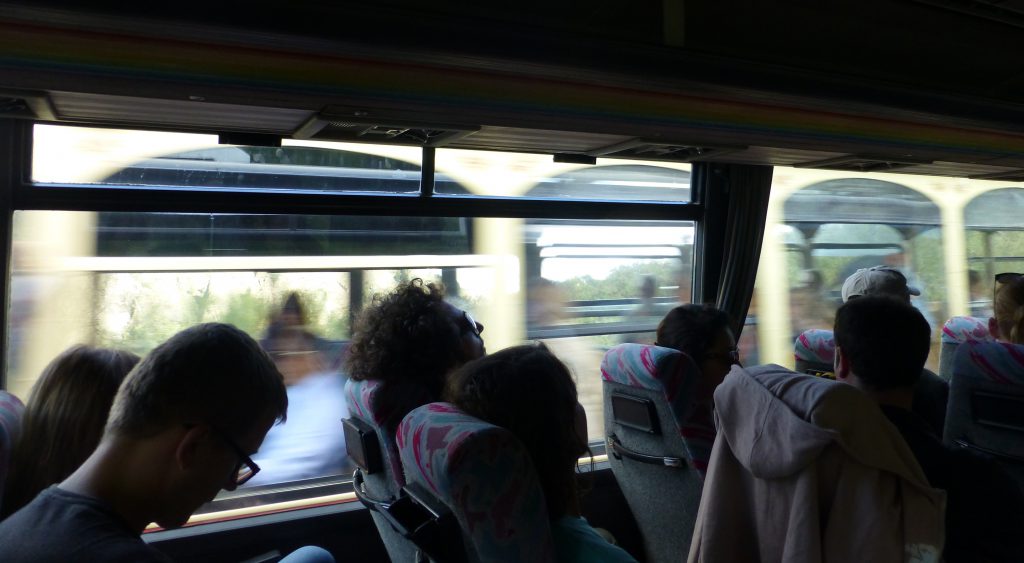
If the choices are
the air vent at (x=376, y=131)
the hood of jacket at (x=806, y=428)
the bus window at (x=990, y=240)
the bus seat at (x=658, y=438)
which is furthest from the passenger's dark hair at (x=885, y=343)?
the bus window at (x=990, y=240)

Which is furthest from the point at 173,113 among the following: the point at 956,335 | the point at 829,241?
the point at 956,335

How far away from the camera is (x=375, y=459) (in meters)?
2.38

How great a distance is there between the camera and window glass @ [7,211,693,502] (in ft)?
9.02

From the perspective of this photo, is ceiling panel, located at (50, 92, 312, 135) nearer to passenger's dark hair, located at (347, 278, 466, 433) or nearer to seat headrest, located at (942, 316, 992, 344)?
passenger's dark hair, located at (347, 278, 466, 433)

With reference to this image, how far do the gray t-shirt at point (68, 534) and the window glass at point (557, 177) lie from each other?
2335 millimetres

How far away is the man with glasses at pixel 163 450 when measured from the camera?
43.8 inches

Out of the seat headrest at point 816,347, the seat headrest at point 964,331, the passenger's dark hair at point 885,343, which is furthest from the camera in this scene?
the seat headrest at point 964,331

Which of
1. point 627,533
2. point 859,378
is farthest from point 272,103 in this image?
point 627,533

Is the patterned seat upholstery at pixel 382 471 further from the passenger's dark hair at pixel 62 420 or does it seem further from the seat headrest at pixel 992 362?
the seat headrest at pixel 992 362

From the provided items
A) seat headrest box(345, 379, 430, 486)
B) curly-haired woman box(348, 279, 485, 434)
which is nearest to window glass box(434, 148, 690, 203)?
curly-haired woman box(348, 279, 485, 434)

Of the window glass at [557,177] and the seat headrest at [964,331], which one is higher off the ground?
the window glass at [557,177]

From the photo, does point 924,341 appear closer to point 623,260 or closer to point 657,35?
point 657,35

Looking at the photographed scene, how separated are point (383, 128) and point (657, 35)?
98cm

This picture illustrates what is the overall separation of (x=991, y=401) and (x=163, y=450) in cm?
278
